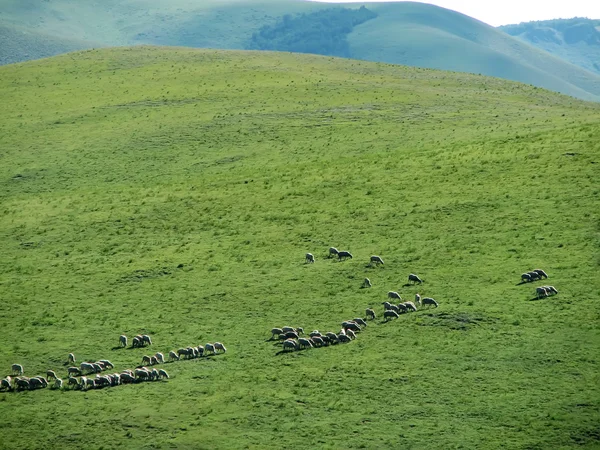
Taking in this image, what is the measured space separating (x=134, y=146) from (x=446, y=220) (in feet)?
116

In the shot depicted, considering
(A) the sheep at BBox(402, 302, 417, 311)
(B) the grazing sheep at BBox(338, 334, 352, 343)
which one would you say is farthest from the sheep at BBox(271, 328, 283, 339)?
(A) the sheep at BBox(402, 302, 417, 311)

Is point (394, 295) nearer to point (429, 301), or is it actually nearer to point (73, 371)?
point (429, 301)

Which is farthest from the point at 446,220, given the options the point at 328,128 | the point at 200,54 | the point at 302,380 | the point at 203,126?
the point at 200,54

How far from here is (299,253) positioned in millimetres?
49719

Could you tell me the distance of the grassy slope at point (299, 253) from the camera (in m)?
30.2

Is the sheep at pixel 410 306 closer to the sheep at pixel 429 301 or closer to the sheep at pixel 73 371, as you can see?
the sheep at pixel 429 301

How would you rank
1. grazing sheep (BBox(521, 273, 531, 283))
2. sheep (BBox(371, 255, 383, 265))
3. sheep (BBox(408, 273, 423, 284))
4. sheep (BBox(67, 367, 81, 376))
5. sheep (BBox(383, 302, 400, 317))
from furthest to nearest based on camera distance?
1. sheep (BBox(371, 255, 383, 265))
2. sheep (BBox(408, 273, 423, 284))
3. grazing sheep (BBox(521, 273, 531, 283))
4. sheep (BBox(383, 302, 400, 317))
5. sheep (BBox(67, 367, 81, 376))

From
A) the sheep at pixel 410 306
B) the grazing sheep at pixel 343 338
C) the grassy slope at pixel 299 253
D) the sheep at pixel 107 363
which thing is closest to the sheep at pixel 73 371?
the sheep at pixel 107 363

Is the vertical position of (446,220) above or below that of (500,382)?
above

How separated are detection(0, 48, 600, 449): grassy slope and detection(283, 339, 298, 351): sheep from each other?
771 mm

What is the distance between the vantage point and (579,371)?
3191 cm

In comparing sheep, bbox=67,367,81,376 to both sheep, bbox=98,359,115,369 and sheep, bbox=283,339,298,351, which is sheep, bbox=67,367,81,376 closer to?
sheep, bbox=98,359,115,369

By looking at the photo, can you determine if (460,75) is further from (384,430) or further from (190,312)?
(384,430)

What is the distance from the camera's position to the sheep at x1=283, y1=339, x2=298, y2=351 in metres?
35.8
